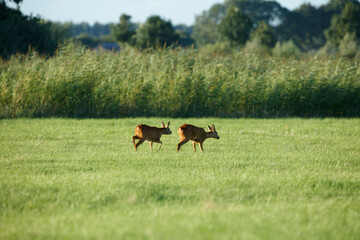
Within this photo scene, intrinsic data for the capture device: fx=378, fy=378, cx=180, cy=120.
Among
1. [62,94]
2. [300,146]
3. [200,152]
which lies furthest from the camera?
[62,94]

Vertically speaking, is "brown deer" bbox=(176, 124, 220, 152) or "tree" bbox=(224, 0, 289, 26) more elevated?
"tree" bbox=(224, 0, 289, 26)

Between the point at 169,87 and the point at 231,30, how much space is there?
134ft

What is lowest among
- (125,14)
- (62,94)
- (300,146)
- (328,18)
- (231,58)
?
(300,146)

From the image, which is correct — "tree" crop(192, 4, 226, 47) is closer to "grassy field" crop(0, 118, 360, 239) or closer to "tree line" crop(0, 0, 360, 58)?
"tree line" crop(0, 0, 360, 58)

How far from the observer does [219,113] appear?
553 inches

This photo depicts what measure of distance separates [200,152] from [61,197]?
3.66 meters

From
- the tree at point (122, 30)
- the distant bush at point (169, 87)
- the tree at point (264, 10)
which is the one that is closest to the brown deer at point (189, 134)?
the distant bush at point (169, 87)

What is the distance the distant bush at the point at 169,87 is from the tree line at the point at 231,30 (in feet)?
5.65

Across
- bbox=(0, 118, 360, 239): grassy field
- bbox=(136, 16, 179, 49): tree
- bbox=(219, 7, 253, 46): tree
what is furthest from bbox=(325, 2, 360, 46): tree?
bbox=(0, 118, 360, 239): grassy field

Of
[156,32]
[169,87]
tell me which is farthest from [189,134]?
[156,32]

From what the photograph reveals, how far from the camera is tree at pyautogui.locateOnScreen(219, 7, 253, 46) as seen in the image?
52000mm

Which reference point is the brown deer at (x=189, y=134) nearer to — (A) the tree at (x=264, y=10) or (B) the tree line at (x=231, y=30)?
(B) the tree line at (x=231, y=30)

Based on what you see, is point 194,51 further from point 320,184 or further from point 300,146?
point 320,184

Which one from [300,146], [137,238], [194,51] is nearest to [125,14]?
[194,51]
